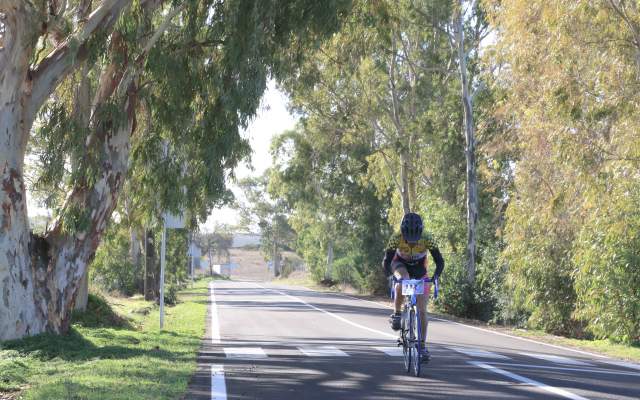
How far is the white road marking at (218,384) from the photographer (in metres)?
8.01

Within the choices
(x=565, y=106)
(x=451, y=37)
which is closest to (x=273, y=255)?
(x=451, y=37)

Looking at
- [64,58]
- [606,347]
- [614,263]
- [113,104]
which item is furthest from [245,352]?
[614,263]

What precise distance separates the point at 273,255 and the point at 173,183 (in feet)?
307

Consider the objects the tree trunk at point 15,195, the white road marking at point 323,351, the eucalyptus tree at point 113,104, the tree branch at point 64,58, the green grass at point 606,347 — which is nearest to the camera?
the white road marking at point 323,351

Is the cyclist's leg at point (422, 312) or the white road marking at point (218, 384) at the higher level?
the cyclist's leg at point (422, 312)

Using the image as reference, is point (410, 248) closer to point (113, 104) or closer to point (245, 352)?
point (245, 352)

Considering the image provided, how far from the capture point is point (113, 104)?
13586 mm

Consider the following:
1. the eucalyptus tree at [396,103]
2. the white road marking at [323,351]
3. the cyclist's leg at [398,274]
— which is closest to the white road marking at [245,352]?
the white road marking at [323,351]

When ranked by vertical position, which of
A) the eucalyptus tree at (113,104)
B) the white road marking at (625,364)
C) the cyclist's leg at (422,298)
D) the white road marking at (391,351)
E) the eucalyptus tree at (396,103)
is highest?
the eucalyptus tree at (396,103)

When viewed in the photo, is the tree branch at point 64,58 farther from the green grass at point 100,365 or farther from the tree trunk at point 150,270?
the tree trunk at point 150,270

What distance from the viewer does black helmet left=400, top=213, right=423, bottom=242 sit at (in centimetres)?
938

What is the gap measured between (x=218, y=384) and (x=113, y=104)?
6339mm

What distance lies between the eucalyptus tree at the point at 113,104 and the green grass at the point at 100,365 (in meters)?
0.79

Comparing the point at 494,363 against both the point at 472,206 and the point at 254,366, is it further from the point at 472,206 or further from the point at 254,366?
the point at 472,206
